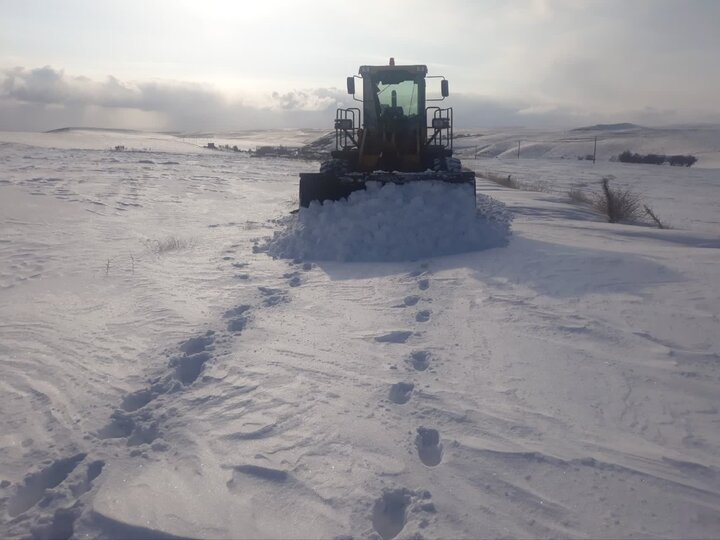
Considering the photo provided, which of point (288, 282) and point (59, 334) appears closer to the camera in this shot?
point (59, 334)

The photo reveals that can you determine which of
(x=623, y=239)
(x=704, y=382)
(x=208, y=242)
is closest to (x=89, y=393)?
(x=704, y=382)

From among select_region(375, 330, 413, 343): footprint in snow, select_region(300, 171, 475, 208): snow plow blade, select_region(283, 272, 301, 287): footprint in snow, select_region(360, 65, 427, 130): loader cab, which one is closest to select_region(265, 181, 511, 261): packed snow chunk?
select_region(300, 171, 475, 208): snow plow blade

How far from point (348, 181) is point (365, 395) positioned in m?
5.39

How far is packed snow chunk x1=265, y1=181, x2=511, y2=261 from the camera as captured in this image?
7949mm

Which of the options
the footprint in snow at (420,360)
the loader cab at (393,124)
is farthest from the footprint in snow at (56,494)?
the loader cab at (393,124)

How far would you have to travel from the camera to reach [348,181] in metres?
8.87

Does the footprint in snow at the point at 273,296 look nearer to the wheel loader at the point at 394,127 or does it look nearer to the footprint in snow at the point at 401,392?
the footprint in snow at the point at 401,392

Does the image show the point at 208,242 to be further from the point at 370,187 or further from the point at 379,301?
the point at 379,301

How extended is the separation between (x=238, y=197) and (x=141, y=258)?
346 inches

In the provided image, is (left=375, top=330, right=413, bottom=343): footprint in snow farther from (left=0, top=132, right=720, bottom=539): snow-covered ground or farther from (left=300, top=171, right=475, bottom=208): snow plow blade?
(left=300, top=171, right=475, bottom=208): snow plow blade

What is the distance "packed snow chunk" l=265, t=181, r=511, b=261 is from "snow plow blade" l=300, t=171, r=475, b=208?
0.41 feet

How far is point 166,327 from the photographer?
526cm

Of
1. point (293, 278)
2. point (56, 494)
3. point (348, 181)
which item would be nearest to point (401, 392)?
point (56, 494)

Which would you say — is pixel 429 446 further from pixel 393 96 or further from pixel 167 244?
pixel 393 96
